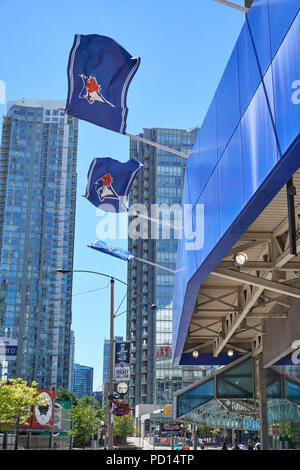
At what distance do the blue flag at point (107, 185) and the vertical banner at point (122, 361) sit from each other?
1002 cm

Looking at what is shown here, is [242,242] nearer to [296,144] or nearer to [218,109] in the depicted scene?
[218,109]

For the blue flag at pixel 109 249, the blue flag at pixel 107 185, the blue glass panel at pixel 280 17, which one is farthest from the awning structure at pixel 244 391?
the blue glass panel at pixel 280 17

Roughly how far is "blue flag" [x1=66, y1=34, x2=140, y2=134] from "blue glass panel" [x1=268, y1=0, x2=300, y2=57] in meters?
7.96

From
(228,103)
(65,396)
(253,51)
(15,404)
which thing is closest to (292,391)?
(228,103)

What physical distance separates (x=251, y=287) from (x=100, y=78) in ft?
21.7

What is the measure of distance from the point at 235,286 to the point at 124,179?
5638 mm

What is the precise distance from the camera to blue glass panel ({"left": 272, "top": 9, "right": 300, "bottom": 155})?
6.82 m

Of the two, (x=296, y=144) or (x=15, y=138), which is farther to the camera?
(x=15, y=138)

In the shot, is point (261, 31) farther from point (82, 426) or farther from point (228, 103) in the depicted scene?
point (82, 426)

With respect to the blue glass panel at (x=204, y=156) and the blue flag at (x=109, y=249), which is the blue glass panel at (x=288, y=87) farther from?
the blue flag at (x=109, y=249)

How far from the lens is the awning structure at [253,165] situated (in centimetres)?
732

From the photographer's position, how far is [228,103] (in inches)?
401
